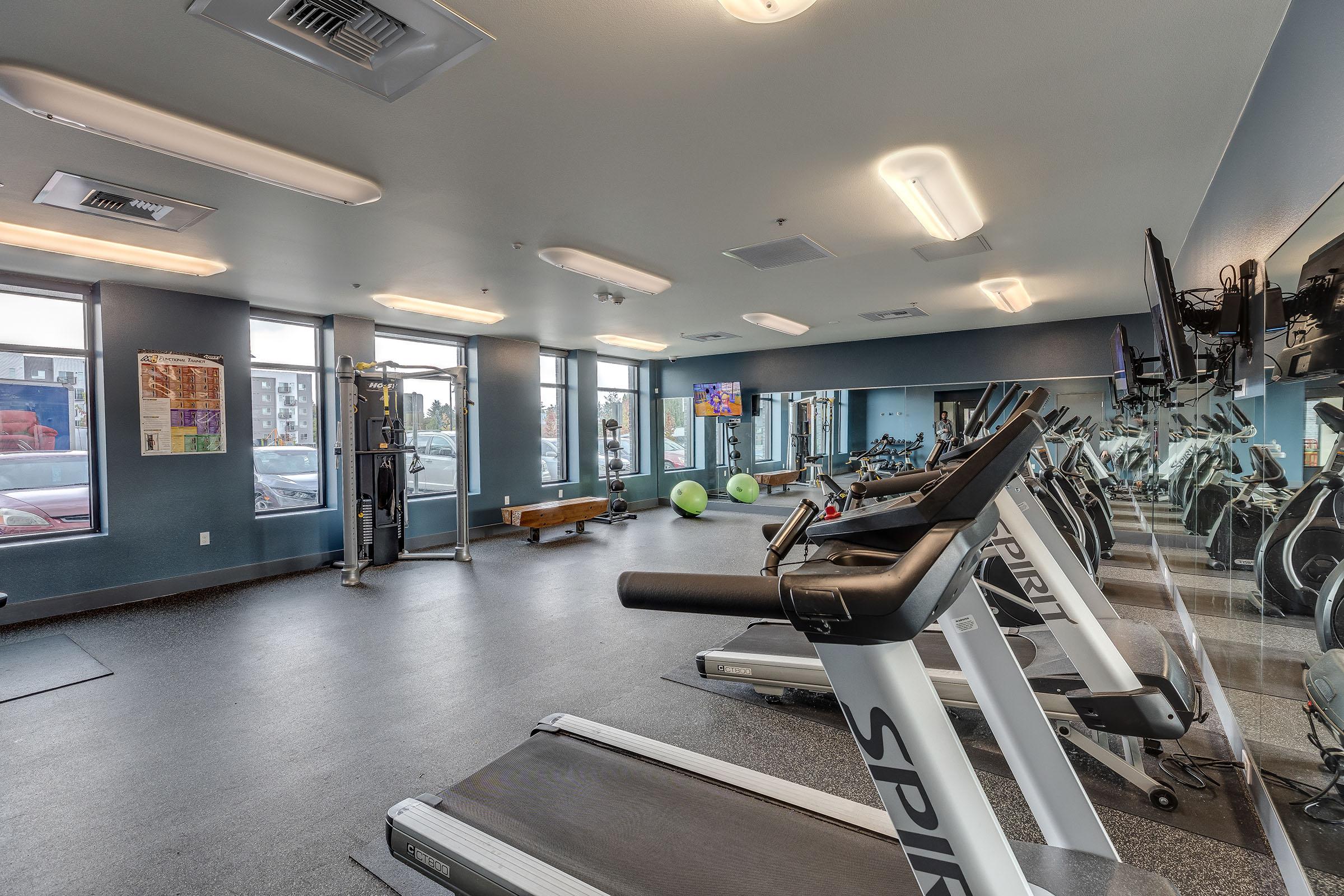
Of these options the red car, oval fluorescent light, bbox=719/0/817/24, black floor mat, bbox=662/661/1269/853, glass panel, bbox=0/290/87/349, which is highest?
oval fluorescent light, bbox=719/0/817/24

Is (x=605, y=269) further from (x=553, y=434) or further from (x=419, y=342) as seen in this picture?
(x=553, y=434)

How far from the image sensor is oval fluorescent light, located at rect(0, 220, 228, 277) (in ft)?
12.5

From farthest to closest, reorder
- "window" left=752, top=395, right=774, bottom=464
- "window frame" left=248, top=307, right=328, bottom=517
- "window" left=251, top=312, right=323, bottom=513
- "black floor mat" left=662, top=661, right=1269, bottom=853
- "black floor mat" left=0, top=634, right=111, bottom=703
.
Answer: "window" left=752, top=395, right=774, bottom=464
"window frame" left=248, top=307, right=328, bottom=517
"window" left=251, top=312, right=323, bottom=513
"black floor mat" left=0, top=634, right=111, bottom=703
"black floor mat" left=662, top=661, right=1269, bottom=853

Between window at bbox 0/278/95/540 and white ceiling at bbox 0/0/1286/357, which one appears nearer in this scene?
white ceiling at bbox 0/0/1286/357

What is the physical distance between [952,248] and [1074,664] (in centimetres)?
326

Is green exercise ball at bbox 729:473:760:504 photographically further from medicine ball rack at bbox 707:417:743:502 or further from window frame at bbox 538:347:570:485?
window frame at bbox 538:347:570:485

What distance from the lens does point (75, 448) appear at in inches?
197

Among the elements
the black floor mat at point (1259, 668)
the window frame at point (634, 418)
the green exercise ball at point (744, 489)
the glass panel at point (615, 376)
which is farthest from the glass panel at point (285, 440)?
the black floor mat at point (1259, 668)

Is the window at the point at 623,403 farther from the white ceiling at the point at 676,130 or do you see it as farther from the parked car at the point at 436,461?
the white ceiling at the point at 676,130

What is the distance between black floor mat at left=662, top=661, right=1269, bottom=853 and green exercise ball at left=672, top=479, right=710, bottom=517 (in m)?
6.37

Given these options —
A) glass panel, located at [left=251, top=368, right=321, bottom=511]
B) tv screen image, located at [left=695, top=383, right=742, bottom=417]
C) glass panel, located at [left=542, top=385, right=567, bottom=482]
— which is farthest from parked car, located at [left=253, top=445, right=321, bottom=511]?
tv screen image, located at [left=695, top=383, right=742, bottom=417]

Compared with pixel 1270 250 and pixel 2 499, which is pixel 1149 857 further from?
pixel 2 499

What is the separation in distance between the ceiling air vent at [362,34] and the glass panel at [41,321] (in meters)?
4.57

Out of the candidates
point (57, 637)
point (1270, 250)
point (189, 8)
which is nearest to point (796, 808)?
point (1270, 250)
